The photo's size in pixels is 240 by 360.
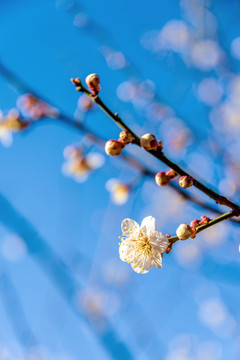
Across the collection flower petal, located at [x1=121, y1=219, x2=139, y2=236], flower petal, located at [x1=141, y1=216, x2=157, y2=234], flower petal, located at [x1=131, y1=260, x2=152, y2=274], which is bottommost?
flower petal, located at [x1=131, y1=260, x2=152, y2=274]

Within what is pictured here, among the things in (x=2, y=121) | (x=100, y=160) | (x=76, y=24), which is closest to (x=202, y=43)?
(x=76, y=24)

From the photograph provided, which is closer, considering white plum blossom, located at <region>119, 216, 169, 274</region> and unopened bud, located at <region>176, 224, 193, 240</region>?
unopened bud, located at <region>176, 224, 193, 240</region>

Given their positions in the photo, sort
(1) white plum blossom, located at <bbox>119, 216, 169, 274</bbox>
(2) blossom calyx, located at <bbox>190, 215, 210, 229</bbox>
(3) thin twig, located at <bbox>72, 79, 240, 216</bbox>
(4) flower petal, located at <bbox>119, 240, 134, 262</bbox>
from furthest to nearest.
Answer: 1. (4) flower petal, located at <bbox>119, 240, 134, 262</bbox>
2. (1) white plum blossom, located at <bbox>119, 216, 169, 274</bbox>
3. (2) blossom calyx, located at <bbox>190, 215, 210, 229</bbox>
4. (3) thin twig, located at <bbox>72, 79, 240, 216</bbox>

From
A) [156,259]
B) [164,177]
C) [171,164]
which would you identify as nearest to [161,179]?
[164,177]

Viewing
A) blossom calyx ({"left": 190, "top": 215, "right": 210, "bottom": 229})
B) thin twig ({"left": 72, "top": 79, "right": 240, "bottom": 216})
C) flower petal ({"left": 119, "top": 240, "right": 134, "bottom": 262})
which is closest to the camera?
thin twig ({"left": 72, "top": 79, "right": 240, "bottom": 216})

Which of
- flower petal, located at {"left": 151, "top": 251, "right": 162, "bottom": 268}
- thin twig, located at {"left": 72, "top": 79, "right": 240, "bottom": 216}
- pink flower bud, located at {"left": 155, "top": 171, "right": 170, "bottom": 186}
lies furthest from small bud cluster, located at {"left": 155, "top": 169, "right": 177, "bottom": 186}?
flower petal, located at {"left": 151, "top": 251, "right": 162, "bottom": 268}

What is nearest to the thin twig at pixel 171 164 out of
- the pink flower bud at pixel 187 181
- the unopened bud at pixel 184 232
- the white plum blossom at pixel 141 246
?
the pink flower bud at pixel 187 181

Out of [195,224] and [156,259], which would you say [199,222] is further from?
[156,259]

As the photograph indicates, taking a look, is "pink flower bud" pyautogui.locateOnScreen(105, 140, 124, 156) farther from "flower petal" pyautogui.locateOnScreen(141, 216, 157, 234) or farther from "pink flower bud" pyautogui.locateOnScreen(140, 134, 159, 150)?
"flower petal" pyautogui.locateOnScreen(141, 216, 157, 234)

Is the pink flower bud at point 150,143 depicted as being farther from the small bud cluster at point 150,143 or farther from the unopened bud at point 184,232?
the unopened bud at point 184,232

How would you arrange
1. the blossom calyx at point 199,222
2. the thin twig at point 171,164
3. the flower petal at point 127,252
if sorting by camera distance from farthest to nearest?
the flower petal at point 127,252, the blossom calyx at point 199,222, the thin twig at point 171,164
